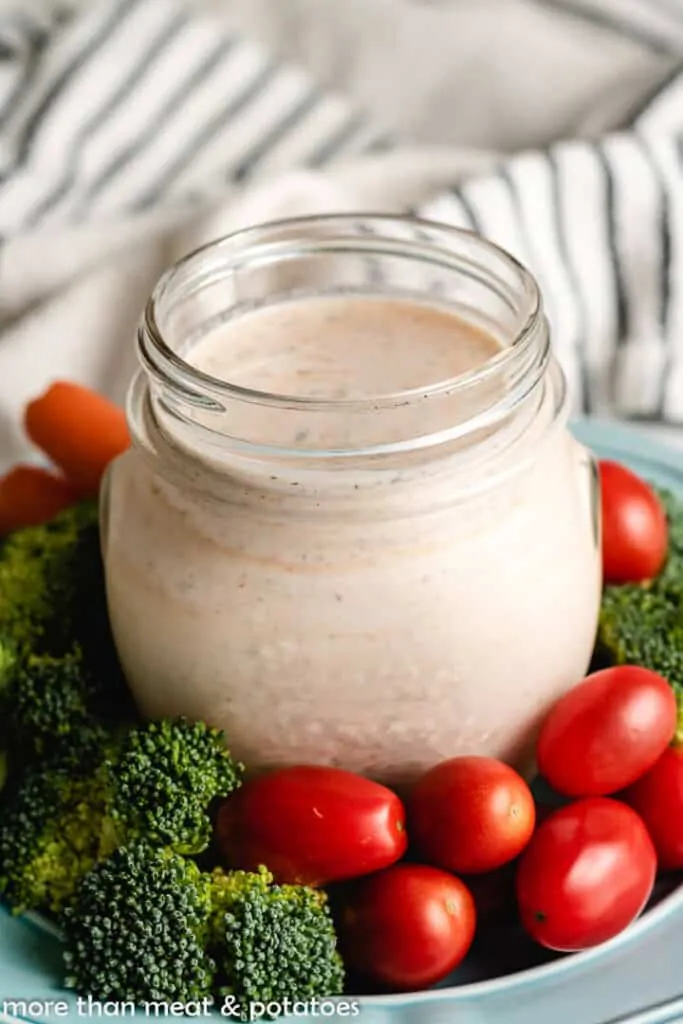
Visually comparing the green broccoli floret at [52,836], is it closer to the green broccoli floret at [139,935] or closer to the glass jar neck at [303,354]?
the green broccoli floret at [139,935]

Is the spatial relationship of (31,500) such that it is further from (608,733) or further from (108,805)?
(608,733)

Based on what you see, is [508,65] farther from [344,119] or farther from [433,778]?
[433,778]

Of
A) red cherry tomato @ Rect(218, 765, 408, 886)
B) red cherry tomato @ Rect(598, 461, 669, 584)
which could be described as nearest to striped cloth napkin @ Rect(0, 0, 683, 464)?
red cherry tomato @ Rect(598, 461, 669, 584)

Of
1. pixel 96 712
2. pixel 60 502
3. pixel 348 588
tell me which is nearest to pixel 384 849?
pixel 348 588

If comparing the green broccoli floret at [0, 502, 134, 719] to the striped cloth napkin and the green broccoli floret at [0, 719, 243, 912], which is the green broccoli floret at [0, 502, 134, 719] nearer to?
the green broccoli floret at [0, 719, 243, 912]

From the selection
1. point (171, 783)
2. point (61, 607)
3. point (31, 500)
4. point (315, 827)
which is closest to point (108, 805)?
point (171, 783)

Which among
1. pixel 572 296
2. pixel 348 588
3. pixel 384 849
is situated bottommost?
pixel 572 296

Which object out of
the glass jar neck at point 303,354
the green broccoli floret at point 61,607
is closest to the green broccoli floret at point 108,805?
the green broccoli floret at point 61,607
